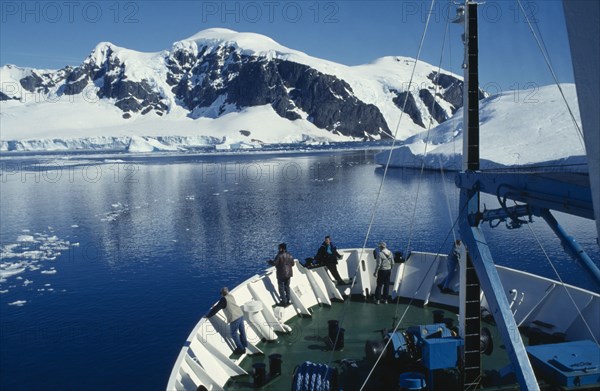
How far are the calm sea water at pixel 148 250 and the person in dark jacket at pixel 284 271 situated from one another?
3195 mm

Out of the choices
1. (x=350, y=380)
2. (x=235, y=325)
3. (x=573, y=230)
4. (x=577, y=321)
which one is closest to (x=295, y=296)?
(x=235, y=325)

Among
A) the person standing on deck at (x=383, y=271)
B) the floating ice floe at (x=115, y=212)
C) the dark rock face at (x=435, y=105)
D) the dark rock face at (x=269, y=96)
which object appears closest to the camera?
the person standing on deck at (x=383, y=271)

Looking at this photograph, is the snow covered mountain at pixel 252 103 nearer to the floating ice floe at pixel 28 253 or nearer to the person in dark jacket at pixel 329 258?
the floating ice floe at pixel 28 253

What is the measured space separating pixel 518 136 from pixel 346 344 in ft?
132

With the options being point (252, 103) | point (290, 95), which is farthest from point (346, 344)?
point (252, 103)

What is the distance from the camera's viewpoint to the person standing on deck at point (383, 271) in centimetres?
1018

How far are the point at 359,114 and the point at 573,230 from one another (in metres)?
157

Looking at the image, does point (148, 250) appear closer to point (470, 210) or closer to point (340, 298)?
point (340, 298)

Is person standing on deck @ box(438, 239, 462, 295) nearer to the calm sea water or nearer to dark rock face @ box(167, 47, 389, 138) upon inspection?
the calm sea water

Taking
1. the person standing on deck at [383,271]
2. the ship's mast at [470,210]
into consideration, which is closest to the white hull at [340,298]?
the person standing on deck at [383,271]

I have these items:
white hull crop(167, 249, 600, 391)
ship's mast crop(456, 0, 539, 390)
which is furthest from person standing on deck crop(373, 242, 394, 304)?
ship's mast crop(456, 0, 539, 390)

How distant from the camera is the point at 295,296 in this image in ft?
34.3

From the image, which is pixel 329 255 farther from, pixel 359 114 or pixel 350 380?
pixel 359 114

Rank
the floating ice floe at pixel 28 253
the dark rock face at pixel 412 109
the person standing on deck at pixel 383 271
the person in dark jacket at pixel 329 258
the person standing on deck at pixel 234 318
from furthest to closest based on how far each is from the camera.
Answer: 1. the dark rock face at pixel 412 109
2. the floating ice floe at pixel 28 253
3. the person in dark jacket at pixel 329 258
4. the person standing on deck at pixel 383 271
5. the person standing on deck at pixel 234 318
